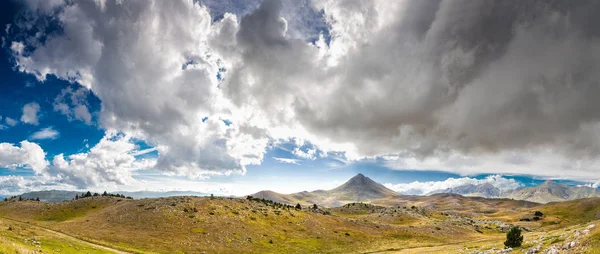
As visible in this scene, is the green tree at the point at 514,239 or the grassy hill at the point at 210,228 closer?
the green tree at the point at 514,239

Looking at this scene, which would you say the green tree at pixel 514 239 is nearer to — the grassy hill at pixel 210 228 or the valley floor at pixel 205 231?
the valley floor at pixel 205 231

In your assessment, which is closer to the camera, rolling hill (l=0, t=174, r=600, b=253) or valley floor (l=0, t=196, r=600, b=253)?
valley floor (l=0, t=196, r=600, b=253)

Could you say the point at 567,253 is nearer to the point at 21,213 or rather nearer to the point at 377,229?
the point at 377,229

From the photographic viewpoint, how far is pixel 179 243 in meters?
63.9

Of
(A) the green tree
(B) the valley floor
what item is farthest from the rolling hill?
(A) the green tree

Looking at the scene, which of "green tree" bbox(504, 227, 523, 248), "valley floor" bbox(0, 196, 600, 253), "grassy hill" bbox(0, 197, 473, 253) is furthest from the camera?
"grassy hill" bbox(0, 197, 473, 253)

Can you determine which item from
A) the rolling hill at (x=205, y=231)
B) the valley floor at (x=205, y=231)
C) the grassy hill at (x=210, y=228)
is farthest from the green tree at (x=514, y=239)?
the grassy hill at (x=210, y=228)

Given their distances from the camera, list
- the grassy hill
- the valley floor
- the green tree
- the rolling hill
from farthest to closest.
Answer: the grassy hill, the rolling hill, the valley floor, the green tree

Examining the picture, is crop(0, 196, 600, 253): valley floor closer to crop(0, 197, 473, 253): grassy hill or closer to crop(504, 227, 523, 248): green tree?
crop(0, 197, 473, 253): grassy hill

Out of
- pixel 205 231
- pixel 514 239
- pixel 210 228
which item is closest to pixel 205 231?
pixel 205 231

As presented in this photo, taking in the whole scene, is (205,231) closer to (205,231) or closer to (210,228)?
(205,231)

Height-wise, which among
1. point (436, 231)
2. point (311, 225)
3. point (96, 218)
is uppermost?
point (96, 218)

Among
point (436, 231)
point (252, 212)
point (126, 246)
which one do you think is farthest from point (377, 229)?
point (126, 246)

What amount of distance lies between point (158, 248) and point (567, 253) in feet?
210
